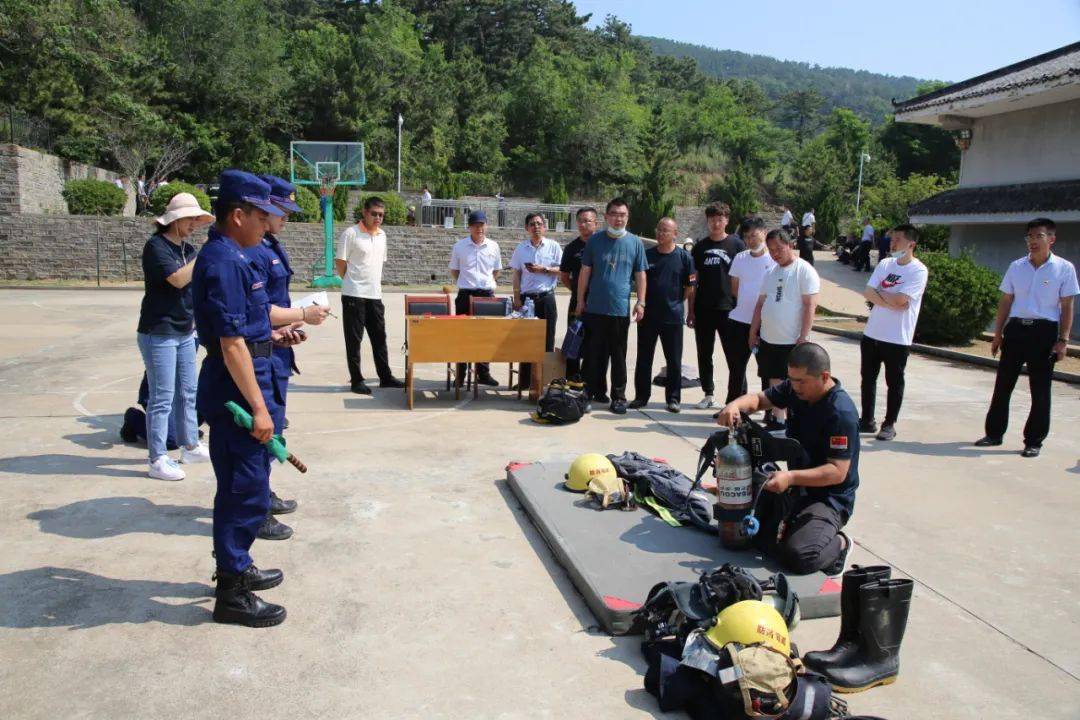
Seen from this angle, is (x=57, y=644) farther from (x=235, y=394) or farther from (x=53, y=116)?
(x=53, y=116)

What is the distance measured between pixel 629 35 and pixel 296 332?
101 m

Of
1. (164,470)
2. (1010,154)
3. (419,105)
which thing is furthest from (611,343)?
(419,105)

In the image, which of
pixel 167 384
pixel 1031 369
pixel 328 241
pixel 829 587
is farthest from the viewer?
pixel 328 241

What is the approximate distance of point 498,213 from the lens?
3725 cm

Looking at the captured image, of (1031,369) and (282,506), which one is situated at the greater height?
(1031,369)

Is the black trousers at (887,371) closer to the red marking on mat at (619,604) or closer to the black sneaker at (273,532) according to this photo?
the red marking on mat at (619,604)

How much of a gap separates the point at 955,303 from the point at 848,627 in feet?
38.9

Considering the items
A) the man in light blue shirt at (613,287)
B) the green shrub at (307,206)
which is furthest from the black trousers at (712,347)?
the green shrub at (307,206)

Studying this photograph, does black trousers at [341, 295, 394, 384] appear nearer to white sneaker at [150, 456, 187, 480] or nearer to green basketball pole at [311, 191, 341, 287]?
white sneaker at [150, 456, 187, 480]

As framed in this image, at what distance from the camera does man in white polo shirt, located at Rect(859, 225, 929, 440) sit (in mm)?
7410

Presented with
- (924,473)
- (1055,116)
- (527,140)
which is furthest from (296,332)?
(527,140)

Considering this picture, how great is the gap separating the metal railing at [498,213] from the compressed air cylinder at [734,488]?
28.5 metres

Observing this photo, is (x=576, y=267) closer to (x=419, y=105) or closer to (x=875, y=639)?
(x=875, y=639)

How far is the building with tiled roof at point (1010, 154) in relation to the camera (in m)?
17.2
